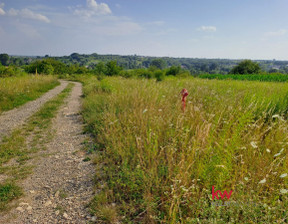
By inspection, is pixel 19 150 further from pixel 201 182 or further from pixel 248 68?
pixel 248 68

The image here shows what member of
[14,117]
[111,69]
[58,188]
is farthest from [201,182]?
[111,69]

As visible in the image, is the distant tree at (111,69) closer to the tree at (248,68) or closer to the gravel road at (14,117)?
the gravel road at (14,117)

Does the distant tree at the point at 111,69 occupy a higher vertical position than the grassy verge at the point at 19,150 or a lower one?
higher

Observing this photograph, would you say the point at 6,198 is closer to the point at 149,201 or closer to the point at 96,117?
the point at 149,201

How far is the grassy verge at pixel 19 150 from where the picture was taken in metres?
2.86

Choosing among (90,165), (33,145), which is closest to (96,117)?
(33,145)

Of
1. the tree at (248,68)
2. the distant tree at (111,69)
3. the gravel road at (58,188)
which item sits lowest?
the gravel road at (58,188)

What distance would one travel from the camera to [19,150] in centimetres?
429

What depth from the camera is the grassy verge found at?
2.86 metres

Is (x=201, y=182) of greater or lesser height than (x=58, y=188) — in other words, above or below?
above

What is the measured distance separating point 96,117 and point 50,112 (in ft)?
9.06

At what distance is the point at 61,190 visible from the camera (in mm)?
2941

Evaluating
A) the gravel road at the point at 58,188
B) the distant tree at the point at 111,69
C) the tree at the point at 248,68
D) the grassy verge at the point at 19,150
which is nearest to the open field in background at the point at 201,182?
the gravel road at the point at 58,188

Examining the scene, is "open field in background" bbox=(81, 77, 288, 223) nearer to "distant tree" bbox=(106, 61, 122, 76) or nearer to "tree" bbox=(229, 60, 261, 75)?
"distant tree" bbox=(106, 61, 122, 76)
